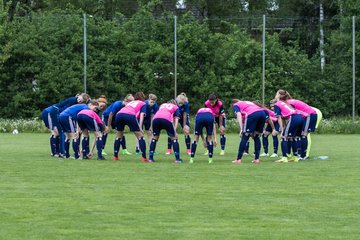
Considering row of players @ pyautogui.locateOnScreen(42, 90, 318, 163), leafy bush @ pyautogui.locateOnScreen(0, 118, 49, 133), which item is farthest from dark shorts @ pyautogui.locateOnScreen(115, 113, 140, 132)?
leafy bush @ pyautogui.locateOnScreen(0, 118, 49, 133)

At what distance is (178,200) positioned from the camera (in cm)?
1418

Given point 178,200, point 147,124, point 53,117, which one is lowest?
point 178,200

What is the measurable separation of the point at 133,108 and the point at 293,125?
398 cm

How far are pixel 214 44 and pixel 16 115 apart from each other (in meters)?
10.5

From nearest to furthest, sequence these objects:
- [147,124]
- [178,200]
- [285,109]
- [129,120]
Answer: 1. [178,200]
2. [129,120]
3. [285,109]
4. [147,124]

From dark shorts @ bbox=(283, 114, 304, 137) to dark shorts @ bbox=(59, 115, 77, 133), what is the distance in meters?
5.38

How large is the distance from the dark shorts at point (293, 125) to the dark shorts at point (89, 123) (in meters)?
4.67

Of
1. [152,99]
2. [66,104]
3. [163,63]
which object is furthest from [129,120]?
[163,63]

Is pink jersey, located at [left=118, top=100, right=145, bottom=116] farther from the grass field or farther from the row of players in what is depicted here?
the grass field

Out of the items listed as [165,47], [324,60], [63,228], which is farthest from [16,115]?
[63,228]

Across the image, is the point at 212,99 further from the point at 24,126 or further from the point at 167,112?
the point at 24,126

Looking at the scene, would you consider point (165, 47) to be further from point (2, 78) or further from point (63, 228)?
point (63, 228)

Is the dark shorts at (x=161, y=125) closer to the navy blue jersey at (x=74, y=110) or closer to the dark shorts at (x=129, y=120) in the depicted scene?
the dark shorts at (x=129, y=120)

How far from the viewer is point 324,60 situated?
47.8m
